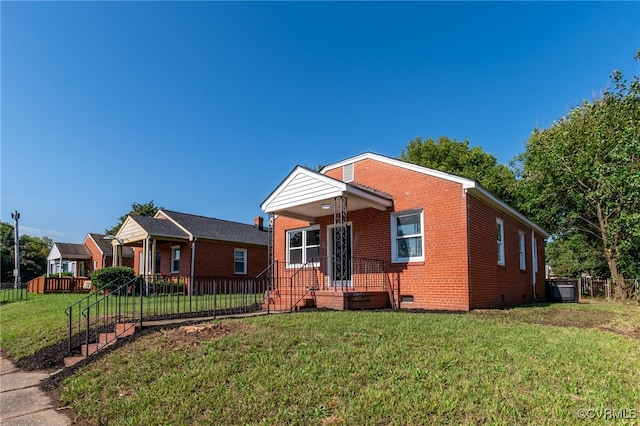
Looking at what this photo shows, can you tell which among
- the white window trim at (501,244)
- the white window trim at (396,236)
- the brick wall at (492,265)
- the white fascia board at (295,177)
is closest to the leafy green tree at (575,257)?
the brick wall at (492,265)

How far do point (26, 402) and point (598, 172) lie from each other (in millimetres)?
22089

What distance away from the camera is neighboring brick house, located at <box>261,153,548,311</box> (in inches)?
410

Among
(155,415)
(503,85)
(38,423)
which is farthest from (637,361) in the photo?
(503,85)

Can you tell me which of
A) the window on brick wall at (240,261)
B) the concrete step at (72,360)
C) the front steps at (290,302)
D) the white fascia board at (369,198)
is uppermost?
the white fascia board at (369,198)

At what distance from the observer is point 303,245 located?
14.5m

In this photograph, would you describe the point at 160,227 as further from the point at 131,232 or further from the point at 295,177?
the point at 295,177

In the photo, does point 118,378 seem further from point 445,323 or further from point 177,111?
point 177,111

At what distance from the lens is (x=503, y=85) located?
1708 cm

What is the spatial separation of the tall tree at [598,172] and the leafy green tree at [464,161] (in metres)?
5.87

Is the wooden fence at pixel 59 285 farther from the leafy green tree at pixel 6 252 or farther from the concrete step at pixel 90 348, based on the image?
the leafy green tree at pixel 6 252

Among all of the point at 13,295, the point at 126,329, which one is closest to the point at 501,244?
the point at 126,329

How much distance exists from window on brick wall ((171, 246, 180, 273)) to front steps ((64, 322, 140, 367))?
54.3ft

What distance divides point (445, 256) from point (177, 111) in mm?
11235

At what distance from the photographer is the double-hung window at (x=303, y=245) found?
14141 millimetres
